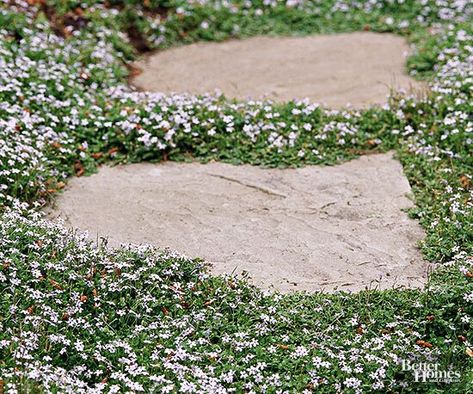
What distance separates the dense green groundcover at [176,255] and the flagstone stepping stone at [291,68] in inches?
11.2

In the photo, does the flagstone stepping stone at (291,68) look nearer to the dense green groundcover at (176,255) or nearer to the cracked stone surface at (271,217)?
the dense green groundcover at (176,255)

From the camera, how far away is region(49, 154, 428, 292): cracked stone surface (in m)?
6.03

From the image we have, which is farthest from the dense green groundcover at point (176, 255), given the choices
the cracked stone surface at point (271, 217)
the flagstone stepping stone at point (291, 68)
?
the flagstone stepping stone at point (291, 68)

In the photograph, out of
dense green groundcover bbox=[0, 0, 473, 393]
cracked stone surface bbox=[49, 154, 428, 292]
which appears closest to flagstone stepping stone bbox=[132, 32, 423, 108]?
dense green groundcover bbox=[0, 0, 473, 393]

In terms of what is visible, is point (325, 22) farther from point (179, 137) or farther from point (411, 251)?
point (411, 251)

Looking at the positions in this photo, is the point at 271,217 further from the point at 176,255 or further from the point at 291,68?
the point at 291,68

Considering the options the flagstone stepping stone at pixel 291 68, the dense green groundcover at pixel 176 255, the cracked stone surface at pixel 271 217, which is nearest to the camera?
the dense green groundcover at pixel 176 255

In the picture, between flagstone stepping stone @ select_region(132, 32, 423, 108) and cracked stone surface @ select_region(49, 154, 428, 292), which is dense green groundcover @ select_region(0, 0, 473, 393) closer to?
cracked stone surface @ select_region(49, 154, 428, 292)

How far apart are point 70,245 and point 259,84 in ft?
13.7

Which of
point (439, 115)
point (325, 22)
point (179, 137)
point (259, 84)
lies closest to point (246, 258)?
point (179, 137)

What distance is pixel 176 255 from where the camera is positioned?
574 cm

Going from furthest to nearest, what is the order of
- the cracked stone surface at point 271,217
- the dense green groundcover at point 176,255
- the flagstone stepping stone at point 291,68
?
the flagstone stepping stone at point 291,68 → the cracked stone surface at point 271,217 → the dense green groundcover at point 176,255

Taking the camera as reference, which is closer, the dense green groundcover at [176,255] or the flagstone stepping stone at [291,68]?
the dense green groundcover at [176,255]

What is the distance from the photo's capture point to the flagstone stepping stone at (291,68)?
9.05m
